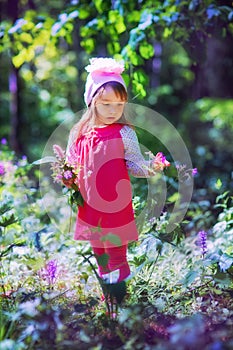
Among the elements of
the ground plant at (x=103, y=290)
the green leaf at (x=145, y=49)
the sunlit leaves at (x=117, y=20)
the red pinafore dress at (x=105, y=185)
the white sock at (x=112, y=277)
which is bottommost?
the ground plant at (x=103, y=290)

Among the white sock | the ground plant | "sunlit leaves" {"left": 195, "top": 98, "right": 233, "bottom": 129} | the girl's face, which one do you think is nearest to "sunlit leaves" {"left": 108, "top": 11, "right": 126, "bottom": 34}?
the ground plant

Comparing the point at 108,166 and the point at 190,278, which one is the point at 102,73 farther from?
the point at 190,278

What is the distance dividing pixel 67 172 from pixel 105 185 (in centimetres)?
23

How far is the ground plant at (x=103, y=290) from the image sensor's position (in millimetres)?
2100

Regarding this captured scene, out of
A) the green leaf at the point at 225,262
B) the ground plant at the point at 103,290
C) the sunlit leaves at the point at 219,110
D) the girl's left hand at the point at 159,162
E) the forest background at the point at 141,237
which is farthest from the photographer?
the sunlit leaves at the point at 219,110

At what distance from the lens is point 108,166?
2730mm

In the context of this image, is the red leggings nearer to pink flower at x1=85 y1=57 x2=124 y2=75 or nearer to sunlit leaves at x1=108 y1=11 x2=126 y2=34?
pink flower at x1=85 y1=57 x2=124 y2=75

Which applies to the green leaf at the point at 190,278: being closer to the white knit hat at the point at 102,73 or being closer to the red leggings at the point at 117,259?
the red leggings at the point at 117,259

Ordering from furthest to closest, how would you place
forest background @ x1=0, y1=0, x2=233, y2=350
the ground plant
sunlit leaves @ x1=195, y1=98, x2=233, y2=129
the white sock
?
sunlit leaves @ x1=195, y1=98, x2=233, y2=129, the white sock, forest background @ x1=0, y1=0, x2=233, y2=350, the ground plant

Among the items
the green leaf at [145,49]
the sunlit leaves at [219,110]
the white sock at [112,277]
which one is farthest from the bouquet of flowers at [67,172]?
the sunlit leaves at [219,110]

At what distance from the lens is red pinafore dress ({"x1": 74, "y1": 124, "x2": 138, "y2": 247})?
8.95 ft

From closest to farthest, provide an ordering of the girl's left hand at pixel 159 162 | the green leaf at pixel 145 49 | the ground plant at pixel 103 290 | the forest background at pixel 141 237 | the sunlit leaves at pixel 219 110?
the ground plant at pixel 103 290, the forest background at pixel 141 237, the girl's left hand at pixel 159 162, the green leaf at pixel 145 49, the sunlit leaves at pixel 219 110

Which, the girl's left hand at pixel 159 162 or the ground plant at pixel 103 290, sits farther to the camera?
the girl's left hand at pixel 159 162

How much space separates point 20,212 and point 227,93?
15.8ft
